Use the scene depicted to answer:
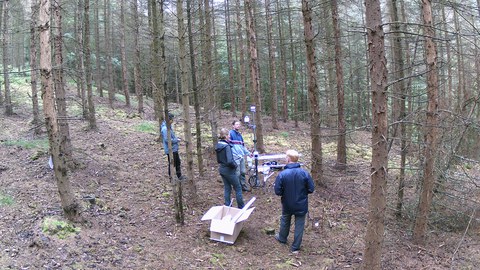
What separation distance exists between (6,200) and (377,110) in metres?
7.07

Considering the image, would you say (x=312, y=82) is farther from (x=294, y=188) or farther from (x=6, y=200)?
(x=6, y=200)

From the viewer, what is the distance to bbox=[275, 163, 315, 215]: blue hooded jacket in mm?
6664

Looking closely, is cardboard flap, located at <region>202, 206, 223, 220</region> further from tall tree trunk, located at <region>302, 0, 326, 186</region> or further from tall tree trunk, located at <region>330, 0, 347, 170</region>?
tall tree trunk, located at <region>330, 0, 347, 170</region>

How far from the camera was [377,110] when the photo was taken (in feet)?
16.0

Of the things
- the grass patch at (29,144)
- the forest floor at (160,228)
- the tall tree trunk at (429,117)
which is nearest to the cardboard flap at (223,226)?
the forest floor at (160,228)

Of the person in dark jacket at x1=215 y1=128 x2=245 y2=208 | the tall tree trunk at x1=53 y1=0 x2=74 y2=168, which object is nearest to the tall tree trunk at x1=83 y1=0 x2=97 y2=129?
the tall tree trunk at x1=53 y1=0 x2=74 y2=168

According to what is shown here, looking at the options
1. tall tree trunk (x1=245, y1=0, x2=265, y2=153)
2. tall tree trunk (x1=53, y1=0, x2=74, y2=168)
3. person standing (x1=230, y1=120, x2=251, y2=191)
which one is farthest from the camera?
tall tree trunk (x1=245, y1=0, x2=265, y2=153)

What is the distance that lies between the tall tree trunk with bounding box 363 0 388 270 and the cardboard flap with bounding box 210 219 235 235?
2589 millimetres

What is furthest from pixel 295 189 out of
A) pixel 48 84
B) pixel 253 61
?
pixel 253 61

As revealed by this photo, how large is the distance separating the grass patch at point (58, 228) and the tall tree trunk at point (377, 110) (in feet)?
16.0

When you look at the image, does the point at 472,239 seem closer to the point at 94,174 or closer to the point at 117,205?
the point at 117,205

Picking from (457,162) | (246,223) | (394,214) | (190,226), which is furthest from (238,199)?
(457,162)

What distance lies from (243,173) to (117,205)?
10.5 feet

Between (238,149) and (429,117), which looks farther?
(238,149)
